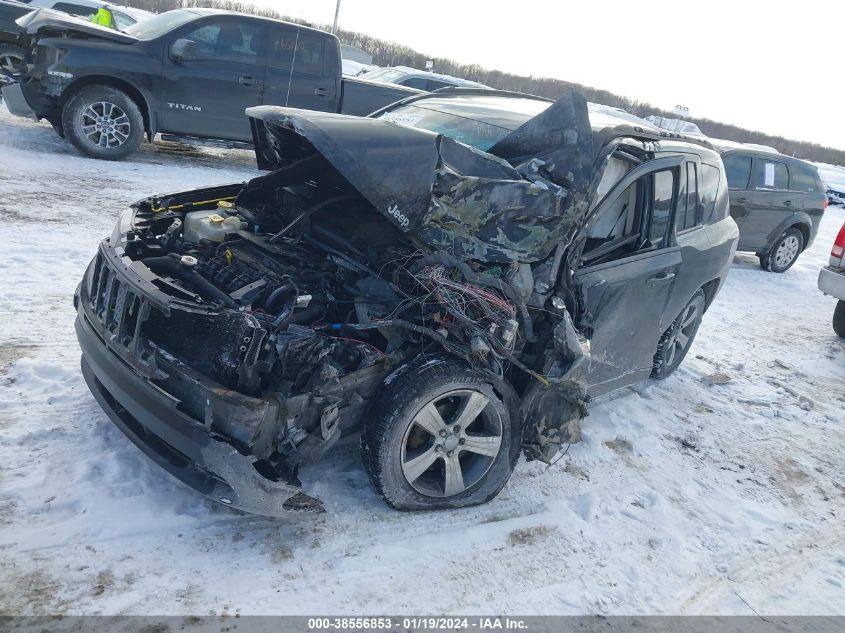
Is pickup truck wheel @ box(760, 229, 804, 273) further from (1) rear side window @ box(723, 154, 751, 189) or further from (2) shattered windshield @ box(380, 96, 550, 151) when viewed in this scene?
(2) shattered windshield @ box(380, 96, 550, 151)

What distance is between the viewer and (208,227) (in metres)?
3.96

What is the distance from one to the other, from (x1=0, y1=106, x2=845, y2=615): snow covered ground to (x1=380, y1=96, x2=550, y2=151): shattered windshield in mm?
2128

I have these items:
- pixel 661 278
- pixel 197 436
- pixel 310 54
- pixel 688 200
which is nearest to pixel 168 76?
pixel 310 54

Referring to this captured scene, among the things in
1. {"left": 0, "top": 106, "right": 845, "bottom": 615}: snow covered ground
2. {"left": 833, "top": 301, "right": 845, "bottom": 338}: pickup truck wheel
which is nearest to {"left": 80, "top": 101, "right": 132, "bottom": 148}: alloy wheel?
{"left": 0, "top": 106, "right": 845, "bottom": 615}: snow covered ground

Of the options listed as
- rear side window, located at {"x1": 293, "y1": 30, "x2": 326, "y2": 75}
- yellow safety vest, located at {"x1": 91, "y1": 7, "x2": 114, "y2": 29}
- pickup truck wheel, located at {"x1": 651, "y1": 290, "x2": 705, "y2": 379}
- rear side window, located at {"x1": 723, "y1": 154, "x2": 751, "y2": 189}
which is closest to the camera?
pickup truck wheel, located at {"x1": 651, "y1": 290, "x2": 705, "y2": 379}

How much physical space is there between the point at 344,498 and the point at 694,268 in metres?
3.16

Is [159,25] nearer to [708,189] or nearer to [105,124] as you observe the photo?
[105,124]

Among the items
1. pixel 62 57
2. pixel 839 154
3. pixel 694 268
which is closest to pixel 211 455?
pixel 694 268

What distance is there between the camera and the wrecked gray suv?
2.89m

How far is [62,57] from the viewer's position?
27.4ft

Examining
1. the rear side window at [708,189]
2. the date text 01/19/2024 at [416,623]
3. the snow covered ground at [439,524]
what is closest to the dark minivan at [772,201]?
the rear side window at [708,189]

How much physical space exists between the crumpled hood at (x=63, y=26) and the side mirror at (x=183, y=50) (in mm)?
555

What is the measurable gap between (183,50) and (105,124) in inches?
58.4

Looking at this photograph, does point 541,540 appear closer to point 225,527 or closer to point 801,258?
point 225,527
